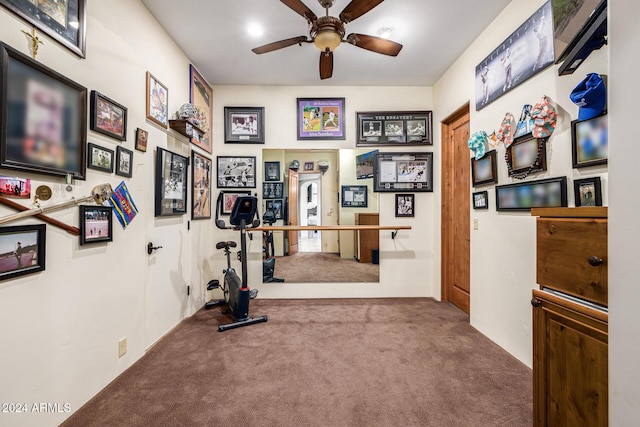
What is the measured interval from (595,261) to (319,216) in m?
2.85

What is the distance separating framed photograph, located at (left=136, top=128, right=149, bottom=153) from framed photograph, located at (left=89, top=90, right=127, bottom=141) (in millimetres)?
142

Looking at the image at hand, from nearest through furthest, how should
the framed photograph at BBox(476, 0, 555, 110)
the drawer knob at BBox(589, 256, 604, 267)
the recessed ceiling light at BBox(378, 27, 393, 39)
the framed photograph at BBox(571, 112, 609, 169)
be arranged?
the drawer knob at BBox(589, 256, 604, 267) → the framed photograph at BBox(571, 112, 609, 169) → the framed photograph at BBox(476, 0, 555, 110) → the recessed ceiling light at BBox(378, 27, 393, 39)

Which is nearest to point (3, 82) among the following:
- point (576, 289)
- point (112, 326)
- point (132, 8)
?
point (132, 8)

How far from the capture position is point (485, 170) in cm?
250

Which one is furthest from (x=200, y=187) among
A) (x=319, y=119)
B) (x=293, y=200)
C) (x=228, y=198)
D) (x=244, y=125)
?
(x=319, y=119)

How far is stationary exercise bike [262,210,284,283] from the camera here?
3.58 meters

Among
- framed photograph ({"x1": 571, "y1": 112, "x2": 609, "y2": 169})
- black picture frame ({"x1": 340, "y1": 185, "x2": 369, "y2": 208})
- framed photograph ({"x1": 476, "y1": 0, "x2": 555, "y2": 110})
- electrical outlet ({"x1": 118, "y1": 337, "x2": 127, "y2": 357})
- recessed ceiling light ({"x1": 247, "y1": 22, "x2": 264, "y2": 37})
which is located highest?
recessed ceiling light ({"x1": 247, "y1": 22, "x2": 264, "y2": 37})

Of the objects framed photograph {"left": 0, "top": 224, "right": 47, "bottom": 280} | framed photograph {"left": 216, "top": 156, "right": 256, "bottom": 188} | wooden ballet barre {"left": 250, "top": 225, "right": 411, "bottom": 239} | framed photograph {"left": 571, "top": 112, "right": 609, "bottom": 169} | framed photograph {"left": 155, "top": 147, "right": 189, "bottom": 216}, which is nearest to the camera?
framed photograph {"left": 0, "top": 224, "right": 47, "bottom": 280}

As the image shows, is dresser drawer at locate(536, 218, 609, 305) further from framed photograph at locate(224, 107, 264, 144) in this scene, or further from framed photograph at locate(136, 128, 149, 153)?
framed photograph at locate(224, 107, 264, 144)

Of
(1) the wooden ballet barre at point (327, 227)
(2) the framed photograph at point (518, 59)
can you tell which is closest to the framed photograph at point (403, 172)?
(1) the wooden ballet barre at point (327, 227)

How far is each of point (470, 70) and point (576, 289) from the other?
2.62 m

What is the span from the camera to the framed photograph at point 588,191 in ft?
4.91

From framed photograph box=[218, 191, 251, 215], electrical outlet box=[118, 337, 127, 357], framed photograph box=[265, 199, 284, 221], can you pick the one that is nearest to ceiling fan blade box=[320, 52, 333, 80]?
framed photograph box=[265, 199, 284, 221]

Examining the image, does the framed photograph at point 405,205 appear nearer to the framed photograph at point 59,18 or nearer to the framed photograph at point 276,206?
the framed photograph at point 276,206
